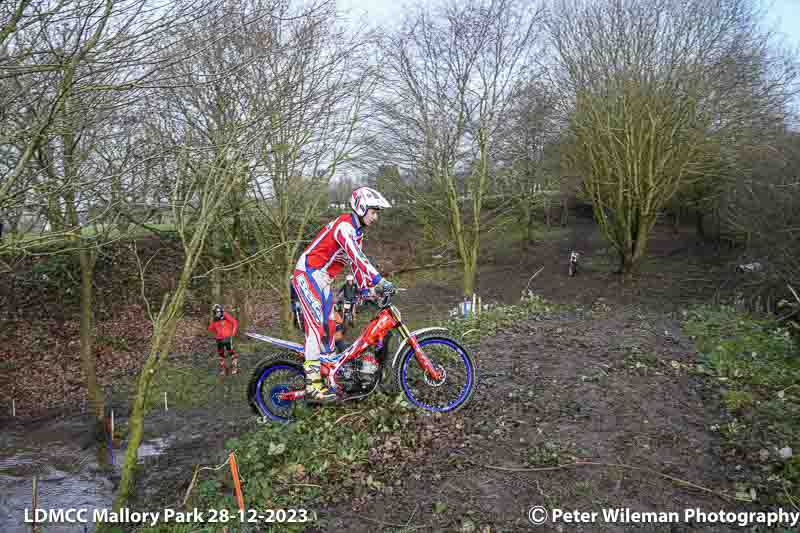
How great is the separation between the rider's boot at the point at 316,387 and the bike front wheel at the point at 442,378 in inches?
28.6

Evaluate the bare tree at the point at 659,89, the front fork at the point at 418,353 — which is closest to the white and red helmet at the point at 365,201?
the front fork at the point at 418,353

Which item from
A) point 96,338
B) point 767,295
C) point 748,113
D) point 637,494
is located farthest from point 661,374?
point 96,338

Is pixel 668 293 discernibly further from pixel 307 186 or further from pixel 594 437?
pixel 594 437

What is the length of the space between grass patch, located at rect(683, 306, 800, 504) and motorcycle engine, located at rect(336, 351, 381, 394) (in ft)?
10.3

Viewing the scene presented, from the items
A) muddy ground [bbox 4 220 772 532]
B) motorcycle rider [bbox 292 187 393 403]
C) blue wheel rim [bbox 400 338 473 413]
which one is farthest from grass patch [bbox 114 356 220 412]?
blue wheel rim [bbox 400 338 473 413]

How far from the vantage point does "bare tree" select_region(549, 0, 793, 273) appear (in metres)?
15.8

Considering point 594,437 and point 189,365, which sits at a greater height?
point 594,437

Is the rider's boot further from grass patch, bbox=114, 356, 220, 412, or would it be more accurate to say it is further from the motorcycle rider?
grass patch, bbox=114, 356, 220, 412

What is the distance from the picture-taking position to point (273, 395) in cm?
555

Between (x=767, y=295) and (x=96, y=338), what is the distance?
61.5 ft

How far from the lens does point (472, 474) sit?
13.3 ft

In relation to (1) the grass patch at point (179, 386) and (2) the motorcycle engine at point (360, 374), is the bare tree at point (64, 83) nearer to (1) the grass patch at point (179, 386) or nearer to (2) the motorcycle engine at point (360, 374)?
(2) the motorcycle engine at point (360, 374)

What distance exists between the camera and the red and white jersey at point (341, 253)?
4.77m

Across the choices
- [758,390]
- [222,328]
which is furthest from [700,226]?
[222,328]
